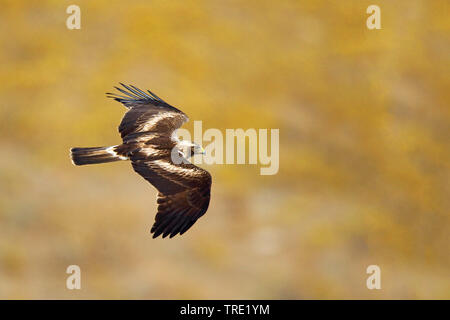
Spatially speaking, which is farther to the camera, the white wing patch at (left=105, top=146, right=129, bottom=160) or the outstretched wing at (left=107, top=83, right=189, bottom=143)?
the outstretched wing at (left=107, top=83, right=189, bottom=143)

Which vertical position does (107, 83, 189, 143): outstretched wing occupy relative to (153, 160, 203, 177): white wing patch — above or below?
above

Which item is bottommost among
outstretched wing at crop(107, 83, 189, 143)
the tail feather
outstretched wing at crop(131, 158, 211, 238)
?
outstretched wing at crop(131, 158, 211, 238)

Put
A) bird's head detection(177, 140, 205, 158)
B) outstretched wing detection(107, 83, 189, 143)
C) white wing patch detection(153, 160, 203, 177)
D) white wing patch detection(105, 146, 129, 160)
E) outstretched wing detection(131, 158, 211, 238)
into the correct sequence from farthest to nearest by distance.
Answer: outstretched wing detection(107, 83, 189, 143) → bird's head detection(177, 140, 205, 158) → white wing patch detection(105, 146, 129, 160) → white wing patch detection(153, 160, 203, 177) → outstretched wing detection(131, 158, 211, 238)

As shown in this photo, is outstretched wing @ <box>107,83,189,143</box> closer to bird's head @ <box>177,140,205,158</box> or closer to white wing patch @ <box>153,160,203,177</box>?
bird's head @ <box>177,140,205,158</box>

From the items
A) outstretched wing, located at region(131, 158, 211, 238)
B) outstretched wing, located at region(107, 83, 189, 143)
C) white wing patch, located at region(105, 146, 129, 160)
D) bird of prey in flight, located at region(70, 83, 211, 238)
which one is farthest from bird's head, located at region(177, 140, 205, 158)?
white wing patch, located at region(105, 146, 129, 160)

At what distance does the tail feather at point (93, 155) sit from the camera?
14094 mm

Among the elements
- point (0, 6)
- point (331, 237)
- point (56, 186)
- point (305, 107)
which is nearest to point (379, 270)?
point (331, 237)

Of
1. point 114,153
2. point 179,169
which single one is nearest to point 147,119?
point 114,153

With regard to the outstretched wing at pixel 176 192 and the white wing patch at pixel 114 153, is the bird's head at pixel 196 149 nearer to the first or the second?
the outstretched wing at pixel 176 192

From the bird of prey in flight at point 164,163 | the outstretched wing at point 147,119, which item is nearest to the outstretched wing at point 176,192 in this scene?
the bird of prey in flight at point 164,163

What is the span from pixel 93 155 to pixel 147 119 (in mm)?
1281

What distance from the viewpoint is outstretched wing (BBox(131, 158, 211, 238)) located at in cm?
1348

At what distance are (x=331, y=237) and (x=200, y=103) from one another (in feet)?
16.3

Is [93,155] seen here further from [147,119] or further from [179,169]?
[179,169]
